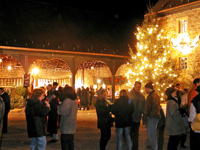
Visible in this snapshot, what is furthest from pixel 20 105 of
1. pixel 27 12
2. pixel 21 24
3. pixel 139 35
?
pixel 139 35

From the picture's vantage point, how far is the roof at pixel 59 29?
23.5 meters

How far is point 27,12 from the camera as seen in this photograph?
26453 millimetres

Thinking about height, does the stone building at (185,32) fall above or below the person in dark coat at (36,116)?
above

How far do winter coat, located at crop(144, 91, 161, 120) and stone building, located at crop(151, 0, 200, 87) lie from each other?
13.1 m

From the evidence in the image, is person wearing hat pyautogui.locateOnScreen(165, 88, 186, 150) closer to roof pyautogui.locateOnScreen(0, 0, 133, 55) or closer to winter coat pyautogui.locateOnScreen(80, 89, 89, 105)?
winter coat pyautogui.locateOnScreen(80, 89, 89, 105)

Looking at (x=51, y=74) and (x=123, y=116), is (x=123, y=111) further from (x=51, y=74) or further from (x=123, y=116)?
(x=51, y=74)

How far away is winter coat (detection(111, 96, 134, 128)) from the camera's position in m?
7.88

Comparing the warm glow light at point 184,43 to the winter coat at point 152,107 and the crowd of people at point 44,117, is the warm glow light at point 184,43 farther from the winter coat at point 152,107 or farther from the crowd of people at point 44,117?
the crowd of people at point 44,117

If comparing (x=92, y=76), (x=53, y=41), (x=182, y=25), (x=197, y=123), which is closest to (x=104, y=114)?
(x=197, y=123)

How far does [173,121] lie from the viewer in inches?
300

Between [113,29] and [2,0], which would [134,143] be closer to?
[2,0]

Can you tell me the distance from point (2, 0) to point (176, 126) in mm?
21994

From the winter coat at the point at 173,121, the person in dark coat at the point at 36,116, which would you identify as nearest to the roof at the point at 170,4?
the winter coat at the point at 173,121

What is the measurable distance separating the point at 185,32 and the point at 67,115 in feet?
55.7
